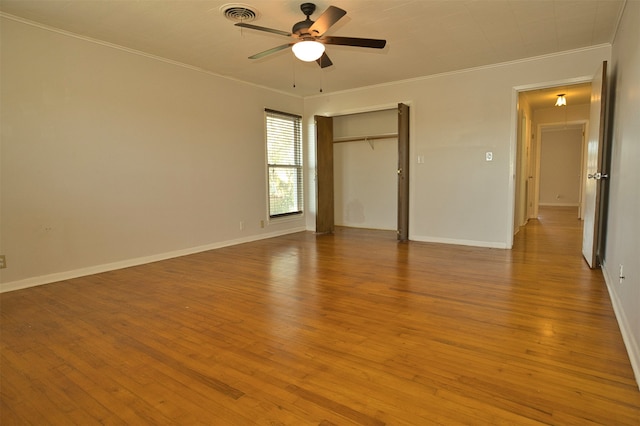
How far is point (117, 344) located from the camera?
2.20 m

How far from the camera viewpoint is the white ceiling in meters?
3.07

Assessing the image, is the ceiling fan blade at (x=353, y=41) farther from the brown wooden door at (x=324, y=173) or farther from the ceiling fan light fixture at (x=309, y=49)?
the brown wooden door at (x=324, y=173)

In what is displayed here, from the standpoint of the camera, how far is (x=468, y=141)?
201 inches

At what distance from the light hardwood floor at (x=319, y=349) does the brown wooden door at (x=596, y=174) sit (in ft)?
0.98

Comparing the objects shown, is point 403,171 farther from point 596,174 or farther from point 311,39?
point 311,39

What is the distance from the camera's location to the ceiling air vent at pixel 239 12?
3.04 metres

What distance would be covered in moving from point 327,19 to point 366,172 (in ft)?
14.2

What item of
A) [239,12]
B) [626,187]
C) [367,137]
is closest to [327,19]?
[239,12]

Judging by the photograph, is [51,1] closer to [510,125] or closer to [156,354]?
[156,354]

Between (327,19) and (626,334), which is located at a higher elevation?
(327,19)

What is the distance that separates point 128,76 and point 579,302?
4.93 m

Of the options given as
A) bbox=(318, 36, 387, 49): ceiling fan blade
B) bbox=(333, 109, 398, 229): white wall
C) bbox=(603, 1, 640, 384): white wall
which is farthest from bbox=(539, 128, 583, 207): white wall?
bbox=(318, 36, 387, 49): ceiling fan blade

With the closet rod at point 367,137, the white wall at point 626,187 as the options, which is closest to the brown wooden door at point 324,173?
the closet rod at point 367,137

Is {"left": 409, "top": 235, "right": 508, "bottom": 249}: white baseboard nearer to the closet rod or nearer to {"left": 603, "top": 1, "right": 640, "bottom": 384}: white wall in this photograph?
{"left": 603, "top": 1, "right": 640, "bottom": 384}: white wall
